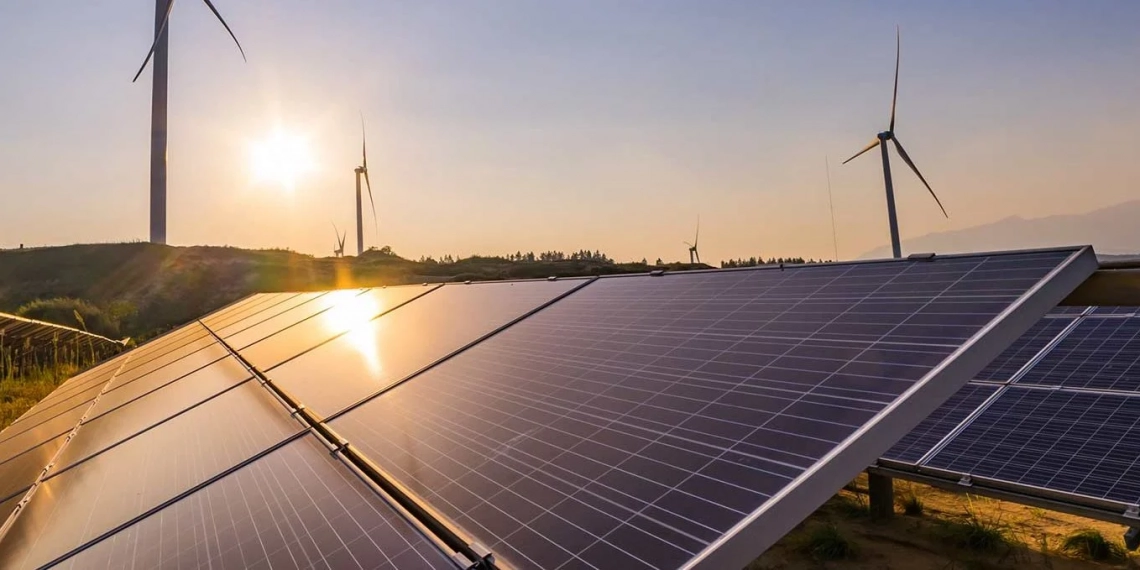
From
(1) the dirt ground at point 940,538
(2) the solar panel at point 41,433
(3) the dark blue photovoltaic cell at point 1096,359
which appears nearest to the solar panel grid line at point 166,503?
(2) the solar panel at point 41,433

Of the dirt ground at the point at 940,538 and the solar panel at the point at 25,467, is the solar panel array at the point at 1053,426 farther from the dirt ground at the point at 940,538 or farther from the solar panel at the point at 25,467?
the solar panel at the point at 25,467

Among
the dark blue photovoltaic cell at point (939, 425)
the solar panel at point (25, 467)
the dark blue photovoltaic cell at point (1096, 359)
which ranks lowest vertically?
the dark blue photovoltaic cell at point (939, 425)

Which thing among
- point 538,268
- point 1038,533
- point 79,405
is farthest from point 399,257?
point 1038,533

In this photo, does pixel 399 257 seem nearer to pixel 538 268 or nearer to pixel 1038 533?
pixel 538 268

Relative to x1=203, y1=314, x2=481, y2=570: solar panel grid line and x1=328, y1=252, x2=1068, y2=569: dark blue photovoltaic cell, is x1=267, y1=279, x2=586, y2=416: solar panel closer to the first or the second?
x1=203, y1=314, x2=481, y2=570: solar panel grid line

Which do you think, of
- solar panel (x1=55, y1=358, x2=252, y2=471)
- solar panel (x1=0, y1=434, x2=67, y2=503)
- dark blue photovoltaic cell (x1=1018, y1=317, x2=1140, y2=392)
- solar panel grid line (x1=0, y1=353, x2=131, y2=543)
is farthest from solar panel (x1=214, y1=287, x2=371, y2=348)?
dark blue photovoltaic cell (x1=1018, y1=317, x2=1140, y2=392)

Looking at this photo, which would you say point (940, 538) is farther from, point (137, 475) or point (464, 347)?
point (137, 475)
